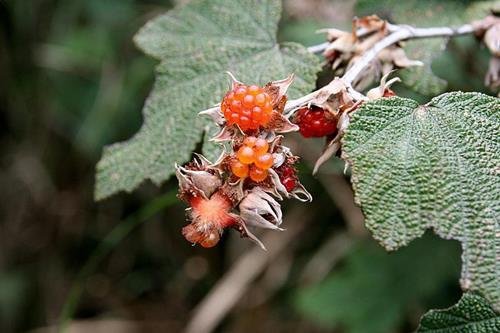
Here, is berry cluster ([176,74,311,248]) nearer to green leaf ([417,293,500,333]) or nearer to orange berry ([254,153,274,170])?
orange berry ([254,153,274,170])

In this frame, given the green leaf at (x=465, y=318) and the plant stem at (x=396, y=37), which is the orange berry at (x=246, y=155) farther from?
the green leaf at (x=465, y=318)

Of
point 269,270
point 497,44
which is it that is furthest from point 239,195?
point 269,270

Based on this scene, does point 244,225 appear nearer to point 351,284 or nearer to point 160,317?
point 351,284

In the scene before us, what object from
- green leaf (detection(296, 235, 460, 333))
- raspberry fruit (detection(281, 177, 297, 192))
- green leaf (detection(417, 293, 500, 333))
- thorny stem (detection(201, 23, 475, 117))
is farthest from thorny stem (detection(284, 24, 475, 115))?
green leaf (detection(296, 235, 460, 333))

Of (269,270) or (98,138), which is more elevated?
(98,138)

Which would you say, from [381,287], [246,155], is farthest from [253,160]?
[381,287]

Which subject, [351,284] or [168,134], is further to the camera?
[351,284]
